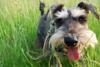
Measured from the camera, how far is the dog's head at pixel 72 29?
216 inches

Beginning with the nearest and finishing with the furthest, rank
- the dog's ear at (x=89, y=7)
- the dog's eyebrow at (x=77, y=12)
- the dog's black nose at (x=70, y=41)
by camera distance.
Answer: the dog's black nose at (x=70, y=41), the dog's eyebrow at (x=77, y=12), the dog's ear at (x=89, y=7)

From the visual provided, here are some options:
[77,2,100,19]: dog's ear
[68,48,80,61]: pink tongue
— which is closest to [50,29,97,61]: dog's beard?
[68,48,80,61]: pink tongue

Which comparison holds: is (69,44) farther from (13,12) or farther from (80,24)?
(13,12)

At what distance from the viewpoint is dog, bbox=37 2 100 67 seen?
5.51 meters

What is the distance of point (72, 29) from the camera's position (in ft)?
18.5

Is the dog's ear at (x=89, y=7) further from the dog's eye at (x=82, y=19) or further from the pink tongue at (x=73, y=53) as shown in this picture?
the pink tongue at (x=73, y=53)

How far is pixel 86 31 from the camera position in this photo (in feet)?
18.8

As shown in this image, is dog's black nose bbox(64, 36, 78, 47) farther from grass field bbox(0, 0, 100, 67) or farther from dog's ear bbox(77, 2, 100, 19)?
dog's ear bbox(77, 2, 100, 19)

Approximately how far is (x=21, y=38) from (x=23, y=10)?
1.11 m

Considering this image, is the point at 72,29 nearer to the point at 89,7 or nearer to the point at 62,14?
the point at 62,14

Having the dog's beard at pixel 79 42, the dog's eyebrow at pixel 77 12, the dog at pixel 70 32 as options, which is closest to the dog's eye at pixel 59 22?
the dog at pixel 70 32

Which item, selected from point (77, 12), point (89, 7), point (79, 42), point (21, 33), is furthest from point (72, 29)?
point (21, 33)

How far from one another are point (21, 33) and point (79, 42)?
4.04ft

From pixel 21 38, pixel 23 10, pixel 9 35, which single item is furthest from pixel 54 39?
pixel 23 10
